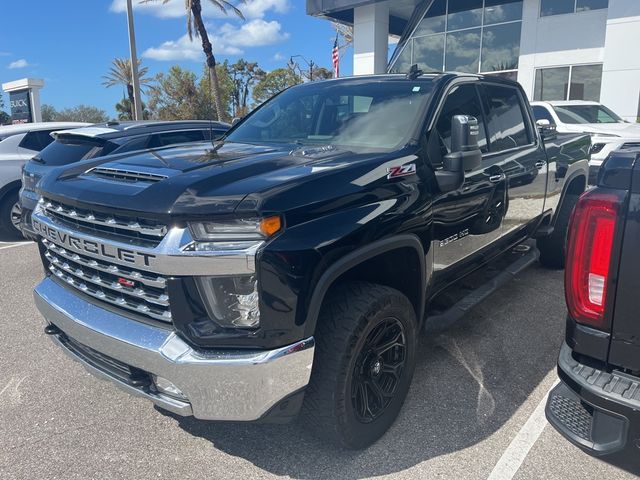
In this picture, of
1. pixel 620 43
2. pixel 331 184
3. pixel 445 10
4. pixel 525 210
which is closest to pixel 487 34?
pixel 445 10

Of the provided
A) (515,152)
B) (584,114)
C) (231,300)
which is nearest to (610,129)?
(584,114)

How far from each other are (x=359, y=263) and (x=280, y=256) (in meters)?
0.54

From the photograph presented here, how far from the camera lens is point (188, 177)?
7.80 ft

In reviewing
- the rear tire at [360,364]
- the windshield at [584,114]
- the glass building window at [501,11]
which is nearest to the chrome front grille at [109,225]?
the rear tire at [360,364]

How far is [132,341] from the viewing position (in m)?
2.25

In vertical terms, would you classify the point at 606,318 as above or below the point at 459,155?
below

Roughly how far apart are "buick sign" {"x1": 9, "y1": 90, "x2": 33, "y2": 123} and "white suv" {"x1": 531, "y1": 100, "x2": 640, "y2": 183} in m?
18.9

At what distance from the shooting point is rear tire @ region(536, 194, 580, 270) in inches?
215

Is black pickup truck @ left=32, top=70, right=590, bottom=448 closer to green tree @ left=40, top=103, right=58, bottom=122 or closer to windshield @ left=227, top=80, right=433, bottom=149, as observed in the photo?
windshield @ left=227, top=80, right=433, bottom=149

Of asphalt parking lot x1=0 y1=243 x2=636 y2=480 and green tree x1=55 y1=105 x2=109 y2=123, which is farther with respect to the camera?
green tree x1=55 y1=105 x2=109 y2=123

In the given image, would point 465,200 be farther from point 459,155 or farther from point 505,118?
point 505,118

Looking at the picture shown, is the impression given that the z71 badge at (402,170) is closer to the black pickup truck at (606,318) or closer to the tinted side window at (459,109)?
the tinted side window at (459,109)

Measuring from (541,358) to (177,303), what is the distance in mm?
2737

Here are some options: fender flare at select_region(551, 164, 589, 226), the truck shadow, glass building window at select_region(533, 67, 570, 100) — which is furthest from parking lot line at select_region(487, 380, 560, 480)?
glass building window at select_region(533, 67, 570, 100)
